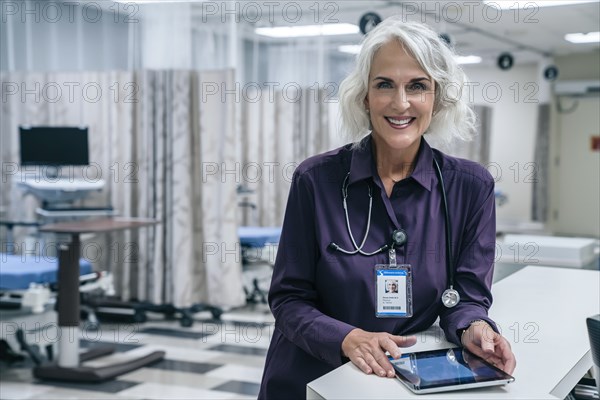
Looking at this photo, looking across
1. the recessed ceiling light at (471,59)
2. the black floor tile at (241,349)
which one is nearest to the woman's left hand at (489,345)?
the black floor tile at (241,349)

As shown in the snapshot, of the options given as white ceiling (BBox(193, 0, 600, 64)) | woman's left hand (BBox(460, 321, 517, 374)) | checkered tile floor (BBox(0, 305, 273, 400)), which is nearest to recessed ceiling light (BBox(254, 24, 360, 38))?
white ceiling (BBox(193, 0, 600, 64))

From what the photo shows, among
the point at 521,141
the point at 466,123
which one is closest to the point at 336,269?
the point at 466,123

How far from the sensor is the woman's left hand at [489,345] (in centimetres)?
159

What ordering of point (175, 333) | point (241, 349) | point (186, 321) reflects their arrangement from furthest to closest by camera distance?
point (186, 321), point (175, 333), point (241, 349)

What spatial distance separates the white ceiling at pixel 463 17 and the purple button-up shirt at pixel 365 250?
5.30 m

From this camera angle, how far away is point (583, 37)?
11.4 meters

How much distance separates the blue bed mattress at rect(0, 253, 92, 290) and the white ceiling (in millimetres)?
2954

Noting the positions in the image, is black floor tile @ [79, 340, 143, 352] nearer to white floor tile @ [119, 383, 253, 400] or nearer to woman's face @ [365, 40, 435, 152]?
white floor tile @ [119, 383, 253, 400]

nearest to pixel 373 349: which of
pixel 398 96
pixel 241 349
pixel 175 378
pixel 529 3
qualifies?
pixel 398 96

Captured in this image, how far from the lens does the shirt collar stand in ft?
6.20

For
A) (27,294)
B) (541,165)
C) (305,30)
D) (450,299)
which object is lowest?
(27,294)

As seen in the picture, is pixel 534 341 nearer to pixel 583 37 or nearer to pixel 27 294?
pixel 27 294

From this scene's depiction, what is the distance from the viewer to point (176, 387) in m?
4.59

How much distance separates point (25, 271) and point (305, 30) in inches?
222
